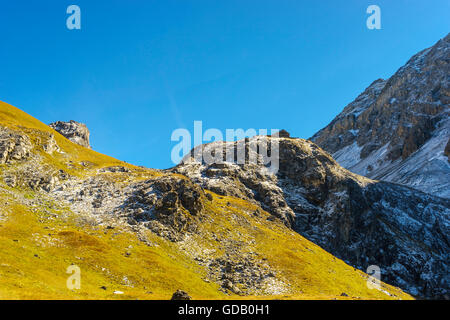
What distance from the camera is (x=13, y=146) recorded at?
85.7 meters

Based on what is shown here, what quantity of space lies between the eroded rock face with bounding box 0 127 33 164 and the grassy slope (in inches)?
263

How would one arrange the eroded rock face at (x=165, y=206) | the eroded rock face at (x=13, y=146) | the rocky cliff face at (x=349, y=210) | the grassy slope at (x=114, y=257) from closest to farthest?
the grassy slope at (x=114, y=257), the eroded rock face at (x=13, y=146), the eroded rock face at (x=165, y=206), the rocky cliff face at (x=349, y=210)

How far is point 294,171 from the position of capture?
16112 centimetres

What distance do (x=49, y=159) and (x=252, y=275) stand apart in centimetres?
6504

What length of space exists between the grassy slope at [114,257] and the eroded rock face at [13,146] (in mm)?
6682

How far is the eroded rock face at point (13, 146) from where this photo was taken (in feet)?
271

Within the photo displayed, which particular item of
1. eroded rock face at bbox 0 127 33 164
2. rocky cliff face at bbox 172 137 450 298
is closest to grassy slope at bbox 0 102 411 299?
eroded rock face at bbox 0 127 33 164

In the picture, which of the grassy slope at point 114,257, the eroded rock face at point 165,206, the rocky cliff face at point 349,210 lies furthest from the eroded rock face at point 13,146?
the rocky cliff face at point 349,210

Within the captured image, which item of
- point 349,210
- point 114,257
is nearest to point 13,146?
point 114,257

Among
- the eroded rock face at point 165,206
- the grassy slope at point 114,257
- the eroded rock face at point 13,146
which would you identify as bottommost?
the grassy slope at point 114,257

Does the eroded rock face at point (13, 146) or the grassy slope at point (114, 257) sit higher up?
the eroded rock face at point (13, 146)

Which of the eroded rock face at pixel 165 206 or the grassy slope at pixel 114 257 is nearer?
the grassy slope at pixel 114 257

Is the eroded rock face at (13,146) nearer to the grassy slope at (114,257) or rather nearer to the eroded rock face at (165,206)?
the grassy slope at (114,257)

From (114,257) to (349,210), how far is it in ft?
362
